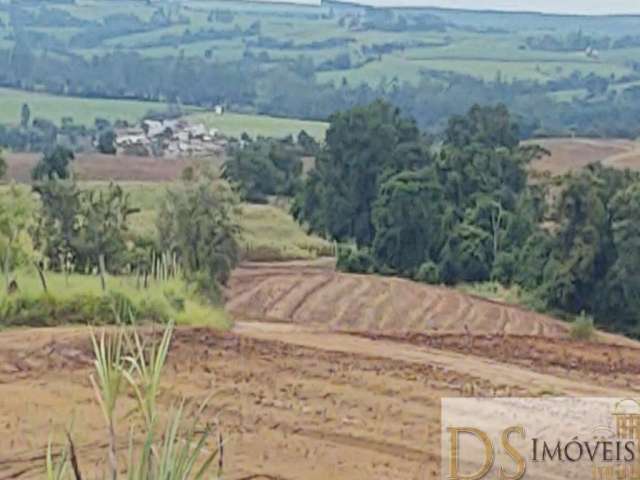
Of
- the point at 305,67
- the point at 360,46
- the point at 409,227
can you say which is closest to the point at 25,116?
the point at 305,67

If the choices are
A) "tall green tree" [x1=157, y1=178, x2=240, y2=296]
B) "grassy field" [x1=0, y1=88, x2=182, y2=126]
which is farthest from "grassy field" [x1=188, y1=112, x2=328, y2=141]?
"tall green tree" [x1=157, y1=178, x2=240, y2=296]

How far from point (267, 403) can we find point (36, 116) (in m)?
56.1

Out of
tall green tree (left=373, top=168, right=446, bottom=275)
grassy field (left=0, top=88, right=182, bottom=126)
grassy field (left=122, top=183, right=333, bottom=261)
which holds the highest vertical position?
tall green tree (left=373, top=168, right=446, bottom=275)

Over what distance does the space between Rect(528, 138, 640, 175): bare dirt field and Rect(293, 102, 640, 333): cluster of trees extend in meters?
8.46

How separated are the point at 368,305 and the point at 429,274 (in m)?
4.58

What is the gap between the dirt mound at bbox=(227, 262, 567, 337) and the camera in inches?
714

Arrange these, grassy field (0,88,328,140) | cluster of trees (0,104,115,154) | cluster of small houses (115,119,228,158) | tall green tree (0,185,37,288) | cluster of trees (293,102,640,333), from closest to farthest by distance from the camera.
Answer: tall green tree (0,185,37,288) → cluster of trees (293,102,640,333) → cluster of small houses (115,119,228,158) → cluster of trees (0,104,115,154) → grassy field (0,88,328,140)

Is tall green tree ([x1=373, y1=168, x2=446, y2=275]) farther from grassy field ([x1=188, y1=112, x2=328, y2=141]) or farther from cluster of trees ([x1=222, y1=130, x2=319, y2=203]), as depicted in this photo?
grassy field ([x1=188, y1=112, x2=328, y2=141])

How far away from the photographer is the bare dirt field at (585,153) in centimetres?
3981

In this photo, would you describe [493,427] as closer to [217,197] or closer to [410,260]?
[217,197]

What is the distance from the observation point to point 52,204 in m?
17.7

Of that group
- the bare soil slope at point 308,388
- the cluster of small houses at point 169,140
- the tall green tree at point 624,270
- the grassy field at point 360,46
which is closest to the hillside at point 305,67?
the grassy field at point 360,46

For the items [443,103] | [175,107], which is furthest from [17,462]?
[443,103]

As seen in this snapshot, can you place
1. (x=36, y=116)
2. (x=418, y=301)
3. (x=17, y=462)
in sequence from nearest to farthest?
1. (x=17, y=462)
2. (x=418, y=301)
3. (x=36, y=116)
